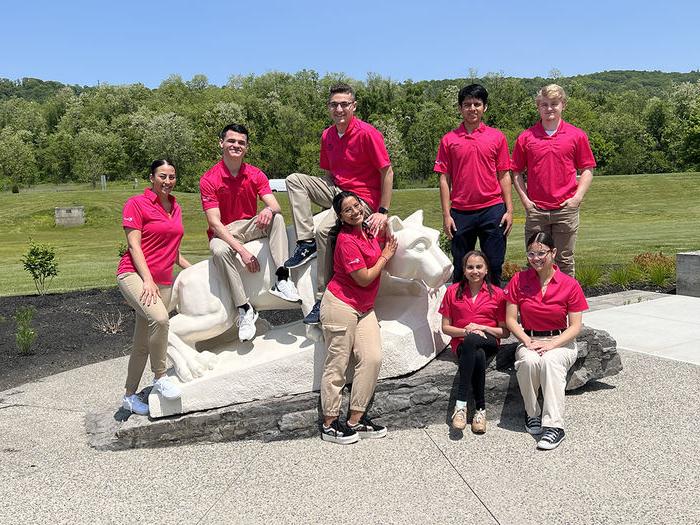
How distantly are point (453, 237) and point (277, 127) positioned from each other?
1839 inches

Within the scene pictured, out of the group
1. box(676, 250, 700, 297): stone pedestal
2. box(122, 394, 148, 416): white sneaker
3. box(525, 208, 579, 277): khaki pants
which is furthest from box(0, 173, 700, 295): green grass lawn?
box(122, 394, 148, 416): white sneaker

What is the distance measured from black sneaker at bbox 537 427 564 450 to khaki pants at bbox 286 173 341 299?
77.5 inches

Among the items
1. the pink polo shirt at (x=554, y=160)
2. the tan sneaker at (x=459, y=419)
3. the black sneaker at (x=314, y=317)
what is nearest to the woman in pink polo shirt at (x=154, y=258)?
the black sneaker at (x=314, y=317)

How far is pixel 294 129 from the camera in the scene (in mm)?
49625

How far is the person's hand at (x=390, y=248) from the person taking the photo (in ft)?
16.1

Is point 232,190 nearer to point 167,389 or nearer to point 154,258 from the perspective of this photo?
point 154,258

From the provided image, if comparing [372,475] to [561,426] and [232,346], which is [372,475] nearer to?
[561,426]

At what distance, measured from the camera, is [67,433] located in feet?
18.3

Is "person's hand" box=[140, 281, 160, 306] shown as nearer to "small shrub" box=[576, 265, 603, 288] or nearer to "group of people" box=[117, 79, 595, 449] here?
"group of people" box=[117, 79, 595, 449]

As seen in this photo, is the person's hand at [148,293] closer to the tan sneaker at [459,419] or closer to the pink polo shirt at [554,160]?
the tan sneaker at [459,419]

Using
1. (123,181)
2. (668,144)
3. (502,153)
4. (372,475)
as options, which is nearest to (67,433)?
(372,475)

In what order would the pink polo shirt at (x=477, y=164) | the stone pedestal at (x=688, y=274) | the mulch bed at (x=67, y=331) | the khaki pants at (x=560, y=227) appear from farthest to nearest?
the stone pedestal at (x=688, y=274) < the mulch bed at (x=67, y=331) < the khaki pants at (x=560, y=227) < the pink polo shirt at (x=477, y=164)

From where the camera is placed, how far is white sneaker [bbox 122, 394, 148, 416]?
5.27 m

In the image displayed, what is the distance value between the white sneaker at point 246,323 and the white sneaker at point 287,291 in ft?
0.86
